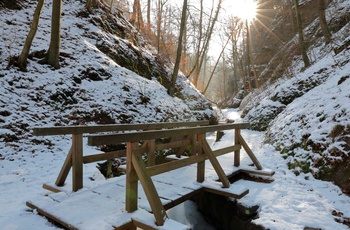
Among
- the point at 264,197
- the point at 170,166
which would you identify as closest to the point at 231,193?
the point at 264,197

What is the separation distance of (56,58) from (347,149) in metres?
10.3

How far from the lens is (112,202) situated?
397 cm

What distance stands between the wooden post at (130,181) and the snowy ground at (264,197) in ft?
3.73

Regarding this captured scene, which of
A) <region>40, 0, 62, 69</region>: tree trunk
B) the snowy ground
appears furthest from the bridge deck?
<region>40, 0, 62, 69</region>: tree trunk

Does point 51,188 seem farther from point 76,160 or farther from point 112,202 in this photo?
point 112,202

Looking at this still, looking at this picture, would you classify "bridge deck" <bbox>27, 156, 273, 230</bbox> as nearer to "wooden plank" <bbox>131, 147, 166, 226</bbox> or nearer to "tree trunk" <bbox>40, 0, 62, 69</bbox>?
"wooden plank" <bbox>131, 147, 166, 226</bbox>

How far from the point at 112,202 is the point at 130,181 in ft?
2.89

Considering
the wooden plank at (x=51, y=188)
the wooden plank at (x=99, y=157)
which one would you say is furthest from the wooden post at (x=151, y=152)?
the wooden plank at (x=51, y=188)

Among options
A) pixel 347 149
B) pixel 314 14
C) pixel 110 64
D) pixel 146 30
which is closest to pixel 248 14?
pixel 314 14

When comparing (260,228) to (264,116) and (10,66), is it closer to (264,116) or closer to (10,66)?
(10,66)

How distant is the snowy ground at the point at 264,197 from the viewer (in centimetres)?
370

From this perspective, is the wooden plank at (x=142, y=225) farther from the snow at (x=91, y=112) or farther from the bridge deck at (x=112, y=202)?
the snow at (x=91, y=112)

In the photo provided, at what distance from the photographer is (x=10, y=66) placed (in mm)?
8453

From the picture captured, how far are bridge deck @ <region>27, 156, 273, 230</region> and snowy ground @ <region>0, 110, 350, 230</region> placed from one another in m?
0.23
